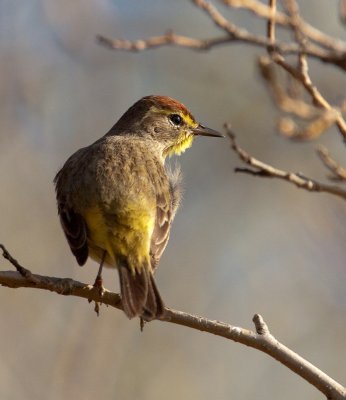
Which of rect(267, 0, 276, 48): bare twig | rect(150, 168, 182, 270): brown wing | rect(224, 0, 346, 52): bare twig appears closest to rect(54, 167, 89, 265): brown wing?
rect(150, 168, 182, 270): brown wing

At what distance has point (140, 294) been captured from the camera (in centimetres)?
585

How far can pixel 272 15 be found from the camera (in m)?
3.85

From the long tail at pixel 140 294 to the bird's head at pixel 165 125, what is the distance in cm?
243

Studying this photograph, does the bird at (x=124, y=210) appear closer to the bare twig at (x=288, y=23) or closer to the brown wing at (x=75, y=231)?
the brown wing at (x=75, y=231)

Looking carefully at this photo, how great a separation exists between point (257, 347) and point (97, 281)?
4.42 feet

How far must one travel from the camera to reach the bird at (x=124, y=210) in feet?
19.8

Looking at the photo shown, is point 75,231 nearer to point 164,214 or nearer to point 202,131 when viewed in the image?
point 164,214

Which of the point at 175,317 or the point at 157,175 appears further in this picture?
the point at 157,175

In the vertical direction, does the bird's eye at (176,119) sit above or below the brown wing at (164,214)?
above

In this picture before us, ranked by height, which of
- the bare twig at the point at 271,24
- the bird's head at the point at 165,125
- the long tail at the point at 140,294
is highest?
the bare twig at the point at 271,24

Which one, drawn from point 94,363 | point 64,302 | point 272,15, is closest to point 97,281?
point 272,15

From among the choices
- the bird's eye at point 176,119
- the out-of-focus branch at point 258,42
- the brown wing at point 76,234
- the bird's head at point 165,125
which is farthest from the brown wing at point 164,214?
the out-of-focus branch at point 258,42

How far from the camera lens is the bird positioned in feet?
19.8

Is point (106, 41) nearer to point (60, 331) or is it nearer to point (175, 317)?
point (175, 317)
